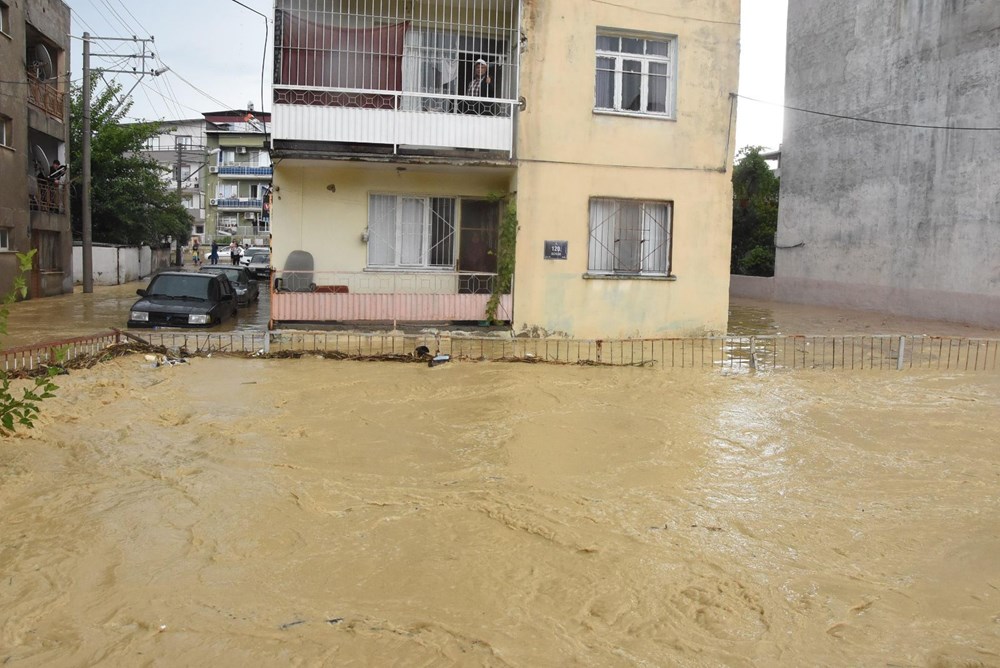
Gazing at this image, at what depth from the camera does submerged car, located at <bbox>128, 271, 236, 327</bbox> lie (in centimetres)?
1560

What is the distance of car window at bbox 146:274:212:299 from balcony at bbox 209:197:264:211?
56292 millimetres

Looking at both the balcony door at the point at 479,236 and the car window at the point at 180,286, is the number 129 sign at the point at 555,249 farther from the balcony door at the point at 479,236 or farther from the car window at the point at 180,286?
the car window at the point at 180,286

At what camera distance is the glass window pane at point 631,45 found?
1580 cm

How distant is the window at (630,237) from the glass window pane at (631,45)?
2.82 metres

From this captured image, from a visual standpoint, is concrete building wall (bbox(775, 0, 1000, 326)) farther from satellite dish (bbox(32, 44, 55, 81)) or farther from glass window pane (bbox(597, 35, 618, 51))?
satellite dish (bbox(32, 44, 55, 81))

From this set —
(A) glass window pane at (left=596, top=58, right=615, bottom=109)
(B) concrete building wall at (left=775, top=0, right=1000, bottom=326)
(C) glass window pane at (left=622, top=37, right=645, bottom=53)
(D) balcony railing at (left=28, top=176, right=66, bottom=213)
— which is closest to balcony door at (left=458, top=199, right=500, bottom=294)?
(A) glass window pane at (left=596, top=58, right=615, bottom=109)

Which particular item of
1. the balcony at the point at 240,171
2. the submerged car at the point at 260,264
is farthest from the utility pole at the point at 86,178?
the balcony at the point at 240,171

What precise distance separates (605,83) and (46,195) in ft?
60.5

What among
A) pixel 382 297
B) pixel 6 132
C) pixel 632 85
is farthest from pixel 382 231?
pixel 6 132

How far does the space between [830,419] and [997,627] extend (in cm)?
508

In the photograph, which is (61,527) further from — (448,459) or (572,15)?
(572,15)

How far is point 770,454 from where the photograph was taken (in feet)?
25.7

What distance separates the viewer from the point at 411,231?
16031 mm

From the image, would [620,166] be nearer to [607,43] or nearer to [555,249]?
[555,249]
